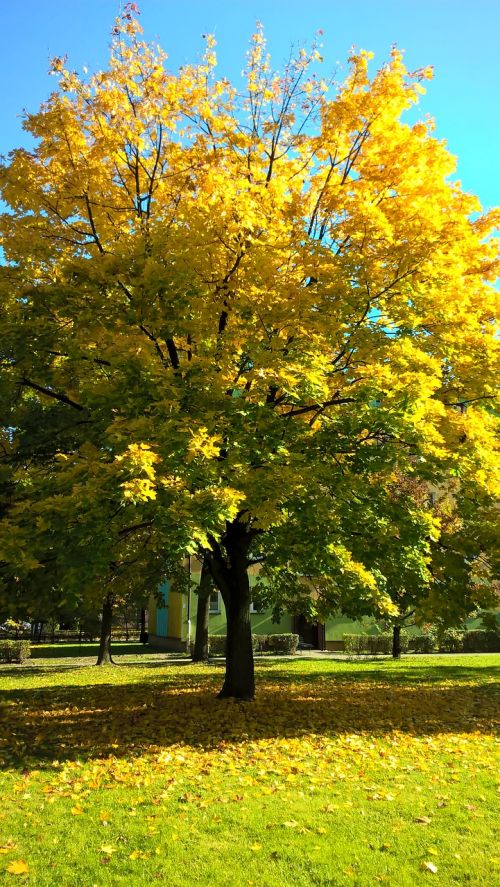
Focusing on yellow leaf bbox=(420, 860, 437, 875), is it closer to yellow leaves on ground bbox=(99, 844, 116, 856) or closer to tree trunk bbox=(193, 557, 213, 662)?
yellow leaves on ground bbox=(99, 844, 116, 856)

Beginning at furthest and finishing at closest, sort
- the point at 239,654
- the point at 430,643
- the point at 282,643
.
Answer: the point at 430,643 → the point at 282,643 → the point at 239,654

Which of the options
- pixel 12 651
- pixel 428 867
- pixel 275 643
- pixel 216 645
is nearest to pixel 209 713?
pixel 428 867

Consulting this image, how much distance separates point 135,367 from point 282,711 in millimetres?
6899

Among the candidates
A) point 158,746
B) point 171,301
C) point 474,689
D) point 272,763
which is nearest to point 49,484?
point 171,301

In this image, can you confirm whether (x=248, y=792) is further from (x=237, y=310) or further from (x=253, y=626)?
(x=253, y=626)

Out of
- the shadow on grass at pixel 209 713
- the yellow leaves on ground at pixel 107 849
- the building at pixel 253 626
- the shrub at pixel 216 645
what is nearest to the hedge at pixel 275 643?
the shrub at pixel 216 645

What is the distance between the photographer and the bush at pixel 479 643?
29.4 meters

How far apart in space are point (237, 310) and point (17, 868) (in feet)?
23.4

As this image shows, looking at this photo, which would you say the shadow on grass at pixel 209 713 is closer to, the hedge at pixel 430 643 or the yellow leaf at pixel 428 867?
the yellow leaf at pixel 428 867

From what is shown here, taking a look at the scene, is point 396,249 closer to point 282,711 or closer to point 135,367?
point 135,367

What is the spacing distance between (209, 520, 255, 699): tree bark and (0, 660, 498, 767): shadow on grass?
0.46 m

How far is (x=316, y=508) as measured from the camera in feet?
30.2

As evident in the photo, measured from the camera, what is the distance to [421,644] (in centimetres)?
2952

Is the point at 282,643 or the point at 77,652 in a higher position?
the point at 282,643
